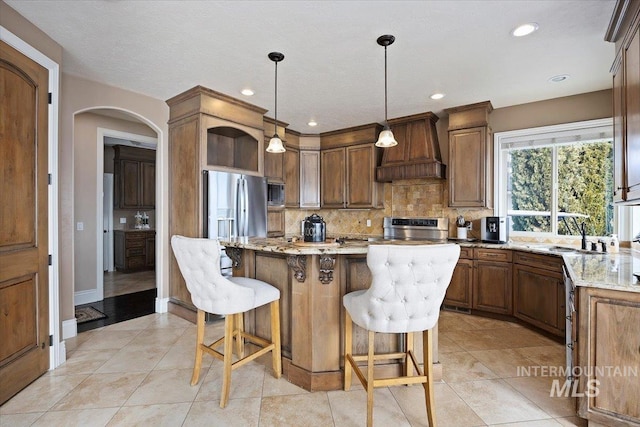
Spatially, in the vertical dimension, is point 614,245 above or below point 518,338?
above

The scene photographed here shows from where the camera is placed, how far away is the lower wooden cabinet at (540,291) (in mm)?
3102

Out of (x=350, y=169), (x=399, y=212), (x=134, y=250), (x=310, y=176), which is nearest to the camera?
(x=399, y=212)

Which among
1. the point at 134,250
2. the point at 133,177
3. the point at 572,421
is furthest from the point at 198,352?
the point at 133,177

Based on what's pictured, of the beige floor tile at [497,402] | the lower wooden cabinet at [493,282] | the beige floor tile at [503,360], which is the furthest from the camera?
the lower wooden cabinet at [493,282]

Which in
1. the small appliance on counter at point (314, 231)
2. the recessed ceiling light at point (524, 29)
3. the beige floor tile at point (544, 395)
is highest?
the recessed ceiling light at point (524, 29)

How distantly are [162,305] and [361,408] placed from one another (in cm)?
297

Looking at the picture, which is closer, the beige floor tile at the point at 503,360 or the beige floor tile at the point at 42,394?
the beige floor tile at the point at 42,394

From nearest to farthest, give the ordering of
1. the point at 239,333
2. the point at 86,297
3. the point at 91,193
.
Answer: the point at 239,333, the point at 86,297, the point at 91,193

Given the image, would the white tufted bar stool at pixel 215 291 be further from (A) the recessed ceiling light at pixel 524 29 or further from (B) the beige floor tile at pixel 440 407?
(A) the recessed ceiling light at pixel 524 29

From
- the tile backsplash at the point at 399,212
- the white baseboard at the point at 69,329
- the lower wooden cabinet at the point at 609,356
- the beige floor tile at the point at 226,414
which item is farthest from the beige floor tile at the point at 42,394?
the tile backsplash at the point at 399,212

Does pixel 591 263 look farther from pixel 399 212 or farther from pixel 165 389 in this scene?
pixel 165 389

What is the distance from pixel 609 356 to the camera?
176 centimetres

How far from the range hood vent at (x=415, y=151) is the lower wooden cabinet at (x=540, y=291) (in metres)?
1.55

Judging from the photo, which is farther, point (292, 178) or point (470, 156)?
point (292, 178)
